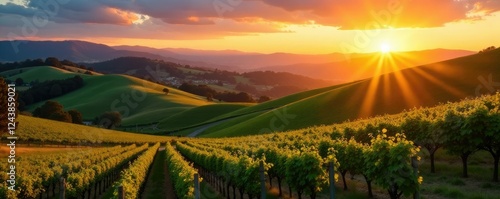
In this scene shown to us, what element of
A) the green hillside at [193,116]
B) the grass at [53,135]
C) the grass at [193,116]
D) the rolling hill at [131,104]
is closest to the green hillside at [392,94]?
the grass at [53,135]

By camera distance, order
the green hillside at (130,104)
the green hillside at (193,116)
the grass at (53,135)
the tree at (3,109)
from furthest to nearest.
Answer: the green hillside at (130,104), the green hillside at (193,116), the grass at (53,135), the tree at (3,109)

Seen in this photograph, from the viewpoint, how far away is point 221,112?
522ft

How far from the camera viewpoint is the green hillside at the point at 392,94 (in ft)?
229

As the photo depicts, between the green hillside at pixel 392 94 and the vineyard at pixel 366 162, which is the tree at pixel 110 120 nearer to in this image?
the green hillside at pixel 392 94

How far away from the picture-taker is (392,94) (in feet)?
256

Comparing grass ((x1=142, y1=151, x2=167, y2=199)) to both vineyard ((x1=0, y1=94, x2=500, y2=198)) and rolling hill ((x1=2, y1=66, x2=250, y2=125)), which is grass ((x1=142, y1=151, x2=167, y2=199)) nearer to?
vineyard ((x1=0, y1=94, x2=500, y2=198))

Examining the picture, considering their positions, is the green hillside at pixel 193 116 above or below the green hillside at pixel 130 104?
below

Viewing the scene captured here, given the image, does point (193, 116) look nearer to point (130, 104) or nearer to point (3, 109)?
point (130, 104)

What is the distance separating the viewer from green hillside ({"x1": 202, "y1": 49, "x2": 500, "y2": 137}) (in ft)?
229

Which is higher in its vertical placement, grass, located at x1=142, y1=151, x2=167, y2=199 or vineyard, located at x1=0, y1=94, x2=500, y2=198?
vineyard, located at x1=0, y1=94, x2=500, y2=198

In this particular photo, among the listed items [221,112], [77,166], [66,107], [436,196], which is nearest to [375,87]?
[77,166]

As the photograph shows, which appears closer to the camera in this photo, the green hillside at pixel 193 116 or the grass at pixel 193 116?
the green hillside at pixel 193 116

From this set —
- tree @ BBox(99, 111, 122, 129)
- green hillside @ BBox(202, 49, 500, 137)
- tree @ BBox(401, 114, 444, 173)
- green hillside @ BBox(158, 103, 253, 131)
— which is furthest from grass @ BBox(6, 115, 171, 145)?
tree @ BBox(401, 114, 444, 173)

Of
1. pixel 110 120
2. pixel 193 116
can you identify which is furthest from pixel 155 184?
pixel 110 120
